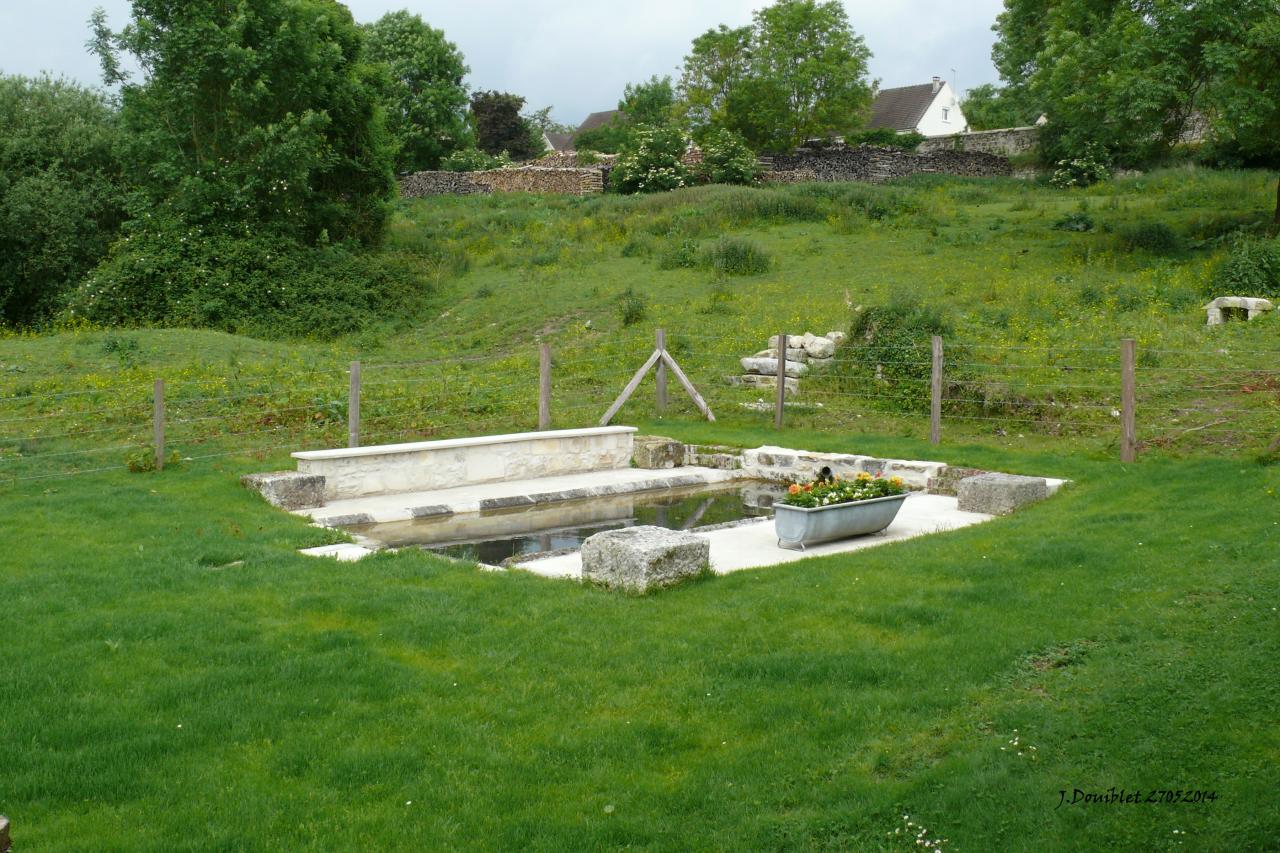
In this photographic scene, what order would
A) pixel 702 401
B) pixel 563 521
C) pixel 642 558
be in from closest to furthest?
pixel 642 558
pixel 563 521
pixel 702 401

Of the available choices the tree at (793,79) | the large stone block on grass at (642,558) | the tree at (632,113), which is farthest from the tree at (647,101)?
the large stone block on grass at (642,558)

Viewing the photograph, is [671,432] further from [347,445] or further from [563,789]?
[563,789]

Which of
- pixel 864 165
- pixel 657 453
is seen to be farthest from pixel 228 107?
pixel 864 165

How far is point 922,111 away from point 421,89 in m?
27.5

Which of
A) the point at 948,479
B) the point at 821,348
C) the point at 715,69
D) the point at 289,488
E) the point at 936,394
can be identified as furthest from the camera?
the point at 715,69

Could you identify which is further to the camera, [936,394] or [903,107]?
[903,107]

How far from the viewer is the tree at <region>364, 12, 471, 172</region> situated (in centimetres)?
5338

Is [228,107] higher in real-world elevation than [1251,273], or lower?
higher

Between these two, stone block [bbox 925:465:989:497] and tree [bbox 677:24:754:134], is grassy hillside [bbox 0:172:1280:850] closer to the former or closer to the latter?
stone block [bbox 925:465:989:497]

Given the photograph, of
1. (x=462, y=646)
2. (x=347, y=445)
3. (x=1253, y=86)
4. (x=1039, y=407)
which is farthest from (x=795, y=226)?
(x=462, y=646)

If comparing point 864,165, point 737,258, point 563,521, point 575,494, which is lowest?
point 563,521

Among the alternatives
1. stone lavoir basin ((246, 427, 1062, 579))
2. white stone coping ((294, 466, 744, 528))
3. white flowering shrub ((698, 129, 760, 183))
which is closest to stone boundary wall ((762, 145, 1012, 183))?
white flowering shrub ((698, 129, 760, 183))

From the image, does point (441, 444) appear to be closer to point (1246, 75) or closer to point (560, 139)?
point (1246, 75)

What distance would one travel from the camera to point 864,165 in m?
39.2
